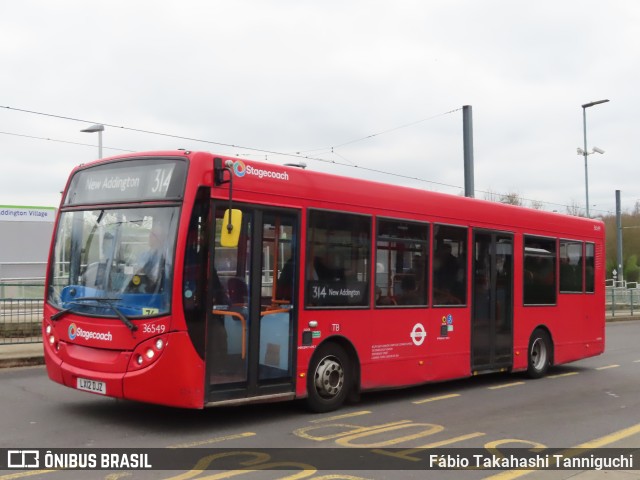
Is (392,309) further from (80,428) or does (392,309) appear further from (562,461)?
(80,428)

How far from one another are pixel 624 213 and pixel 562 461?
57701 millimetres

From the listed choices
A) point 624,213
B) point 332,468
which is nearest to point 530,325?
point 332,468

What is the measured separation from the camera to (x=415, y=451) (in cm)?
696

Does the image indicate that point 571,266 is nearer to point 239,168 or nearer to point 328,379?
point 328,379

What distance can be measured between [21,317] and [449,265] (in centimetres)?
870

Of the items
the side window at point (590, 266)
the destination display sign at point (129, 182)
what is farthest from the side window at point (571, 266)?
the destination display sign at point (129, 182)

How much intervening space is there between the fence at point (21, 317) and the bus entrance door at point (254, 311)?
7.56 m

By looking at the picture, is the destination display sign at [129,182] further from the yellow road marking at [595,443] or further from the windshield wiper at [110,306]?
the yellow road marking at [595,443]

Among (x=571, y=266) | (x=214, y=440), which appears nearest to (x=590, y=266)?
(x=571, y=266)

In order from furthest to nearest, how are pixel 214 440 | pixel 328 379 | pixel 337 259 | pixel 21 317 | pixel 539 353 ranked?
pixel 21 317, pixel 539 353, pixel 337 259, pixel 328 379, pixel 214 440

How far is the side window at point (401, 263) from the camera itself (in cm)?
958

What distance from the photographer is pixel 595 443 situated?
753 cm

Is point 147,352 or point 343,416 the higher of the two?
point 147,352

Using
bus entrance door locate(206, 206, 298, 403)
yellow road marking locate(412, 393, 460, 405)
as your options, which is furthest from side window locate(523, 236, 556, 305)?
bus entrance door locate(206, 206, 298, 403)
